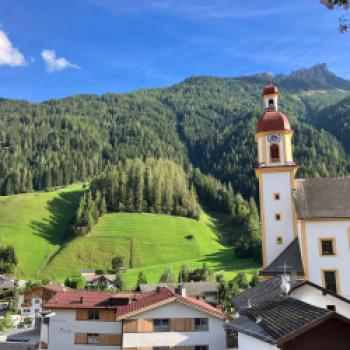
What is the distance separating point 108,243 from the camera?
14525cm

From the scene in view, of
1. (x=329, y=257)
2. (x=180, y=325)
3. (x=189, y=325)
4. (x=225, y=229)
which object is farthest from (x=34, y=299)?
(x=225, y=229)

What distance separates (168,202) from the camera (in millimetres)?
183000

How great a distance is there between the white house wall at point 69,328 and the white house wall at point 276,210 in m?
16.8

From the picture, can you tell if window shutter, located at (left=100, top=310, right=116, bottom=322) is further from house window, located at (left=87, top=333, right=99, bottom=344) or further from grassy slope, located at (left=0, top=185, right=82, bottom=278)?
grassy slope, located at (left=0, top=185, right=82, bottom=278)

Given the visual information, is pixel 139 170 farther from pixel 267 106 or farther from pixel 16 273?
pixel 267 106

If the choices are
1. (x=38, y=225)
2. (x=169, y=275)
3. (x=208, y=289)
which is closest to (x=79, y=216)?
(x=38, y=225)

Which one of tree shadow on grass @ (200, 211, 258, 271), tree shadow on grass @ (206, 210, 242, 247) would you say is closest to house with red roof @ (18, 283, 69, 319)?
tree shadow on grass @ (200, 211, 258, 271)

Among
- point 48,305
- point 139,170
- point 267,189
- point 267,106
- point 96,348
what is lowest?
point 96,348

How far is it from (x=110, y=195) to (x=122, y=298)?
440 ft

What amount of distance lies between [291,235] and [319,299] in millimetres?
25605

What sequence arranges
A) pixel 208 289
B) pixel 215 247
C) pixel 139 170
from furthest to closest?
pixel 139 170
pixel 215 247
pixel 208 289

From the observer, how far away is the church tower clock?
152ft

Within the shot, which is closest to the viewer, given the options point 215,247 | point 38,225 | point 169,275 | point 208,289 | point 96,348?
point 96,348

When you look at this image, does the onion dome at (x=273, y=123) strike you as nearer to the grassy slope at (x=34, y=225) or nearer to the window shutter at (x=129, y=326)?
the window shutter at (x=129, y=326)
